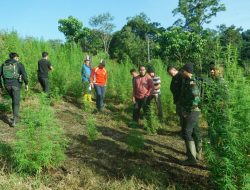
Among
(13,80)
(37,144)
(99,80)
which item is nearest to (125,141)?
(37,144)

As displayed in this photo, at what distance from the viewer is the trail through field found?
6094 millimetres

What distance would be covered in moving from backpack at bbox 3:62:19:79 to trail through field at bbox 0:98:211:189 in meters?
1.21

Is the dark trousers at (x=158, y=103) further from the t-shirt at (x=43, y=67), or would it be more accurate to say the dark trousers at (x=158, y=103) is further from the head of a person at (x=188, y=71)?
the head of a person at (x=188, y=71)

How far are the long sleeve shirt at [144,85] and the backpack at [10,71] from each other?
326 centimetres

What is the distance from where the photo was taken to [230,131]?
4.94 meters

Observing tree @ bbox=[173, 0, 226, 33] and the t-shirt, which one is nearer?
the t-shirt

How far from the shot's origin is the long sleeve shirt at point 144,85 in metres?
10.2

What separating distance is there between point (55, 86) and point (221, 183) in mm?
8816

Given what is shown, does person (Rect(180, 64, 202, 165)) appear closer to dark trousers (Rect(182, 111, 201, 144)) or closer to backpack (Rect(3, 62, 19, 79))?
dark trousers (Rect(182, 111, 201, 144))

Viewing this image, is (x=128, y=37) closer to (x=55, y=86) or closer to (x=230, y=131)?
(x=55, y=86)

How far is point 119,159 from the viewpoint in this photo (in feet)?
23.4

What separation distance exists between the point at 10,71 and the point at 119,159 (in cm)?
375

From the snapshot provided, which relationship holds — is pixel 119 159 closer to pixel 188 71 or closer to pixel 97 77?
pixel 188 71

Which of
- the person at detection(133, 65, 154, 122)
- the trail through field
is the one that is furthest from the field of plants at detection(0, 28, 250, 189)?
the person at detection(133, 65, 154, 122)
